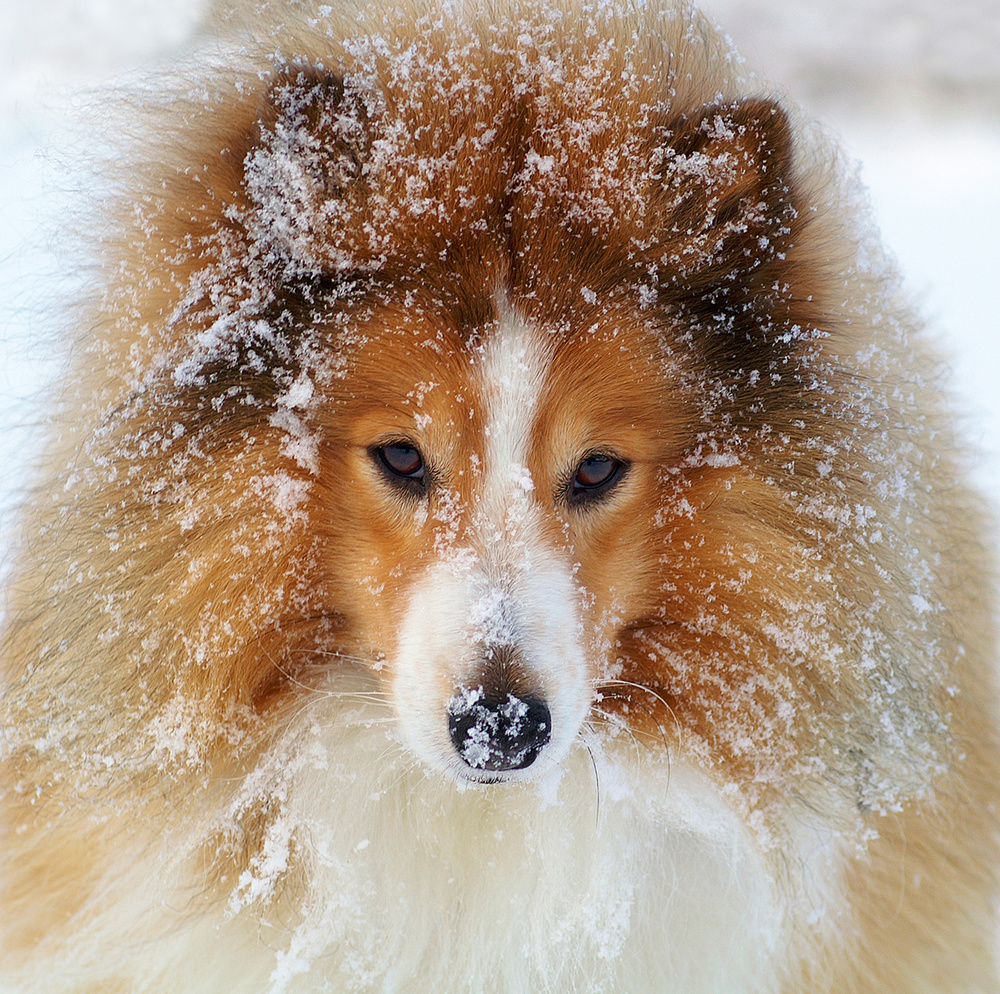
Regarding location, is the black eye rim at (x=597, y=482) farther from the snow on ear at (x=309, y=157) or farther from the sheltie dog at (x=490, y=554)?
the snow on ear at (x=309, y=157)

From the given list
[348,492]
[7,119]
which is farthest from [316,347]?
[7,119]

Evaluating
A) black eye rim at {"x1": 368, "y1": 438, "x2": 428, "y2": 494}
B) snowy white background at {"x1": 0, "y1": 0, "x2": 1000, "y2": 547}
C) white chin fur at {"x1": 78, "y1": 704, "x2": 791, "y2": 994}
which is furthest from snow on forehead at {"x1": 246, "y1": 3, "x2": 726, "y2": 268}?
white chin fur at {"x1": 78, "y1": 704, "x2": 791, "y2": 994}

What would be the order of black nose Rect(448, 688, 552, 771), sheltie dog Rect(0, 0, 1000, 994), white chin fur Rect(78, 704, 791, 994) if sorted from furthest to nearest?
white chin fur Rect(78, 704, 791, 994) < sheltie dog Rect(0, 0, 1000, 994) < black nose Rect(448, 688, 552, 771)

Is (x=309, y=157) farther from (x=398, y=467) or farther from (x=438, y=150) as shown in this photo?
(x=398, y=467)

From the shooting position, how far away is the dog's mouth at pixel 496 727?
163 cm

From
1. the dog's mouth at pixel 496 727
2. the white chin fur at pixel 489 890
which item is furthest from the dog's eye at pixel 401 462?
the white chin fur at pixel 489 890

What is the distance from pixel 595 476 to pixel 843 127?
418 centimetres

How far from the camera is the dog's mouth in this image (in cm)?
163

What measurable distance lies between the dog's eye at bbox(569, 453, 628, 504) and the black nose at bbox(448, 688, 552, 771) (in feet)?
1.23

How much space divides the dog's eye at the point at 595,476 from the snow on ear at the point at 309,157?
52 centimetres

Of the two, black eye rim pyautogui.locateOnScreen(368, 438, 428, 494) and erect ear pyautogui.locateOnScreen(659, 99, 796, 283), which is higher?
erect ear pyautogui.locateOnScreen(659, 99, 796, 283)

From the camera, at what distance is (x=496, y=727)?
5.36ft

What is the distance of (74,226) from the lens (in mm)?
1986

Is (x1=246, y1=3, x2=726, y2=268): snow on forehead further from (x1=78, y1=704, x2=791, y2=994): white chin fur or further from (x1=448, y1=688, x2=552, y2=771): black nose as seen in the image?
(x1=78, y1=704, x2=791, y2=994): white chin fur
